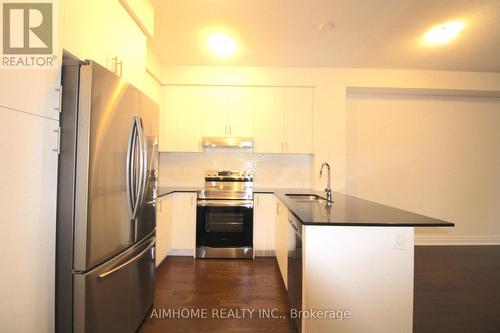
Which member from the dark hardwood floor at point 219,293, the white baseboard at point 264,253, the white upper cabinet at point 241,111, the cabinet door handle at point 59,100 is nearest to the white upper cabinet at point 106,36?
the cabinet door handle at point 59,100

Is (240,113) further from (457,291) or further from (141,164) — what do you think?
(457,291)

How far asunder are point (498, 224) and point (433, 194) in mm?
1208

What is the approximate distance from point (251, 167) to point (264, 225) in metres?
0.99

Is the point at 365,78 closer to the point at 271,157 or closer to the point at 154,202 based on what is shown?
the point at 271,157

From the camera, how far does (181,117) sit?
3285mm

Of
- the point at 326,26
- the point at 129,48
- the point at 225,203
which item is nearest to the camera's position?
the point at 129,48

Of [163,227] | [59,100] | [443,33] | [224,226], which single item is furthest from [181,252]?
[443,33]

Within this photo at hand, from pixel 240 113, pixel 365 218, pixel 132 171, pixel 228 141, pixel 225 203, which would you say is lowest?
pixel 225 203

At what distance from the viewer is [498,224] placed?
12.2ft

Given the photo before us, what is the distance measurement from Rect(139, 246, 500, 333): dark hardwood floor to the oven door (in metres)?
0.24

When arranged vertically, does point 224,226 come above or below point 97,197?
below

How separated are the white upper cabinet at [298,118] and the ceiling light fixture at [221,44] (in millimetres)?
947

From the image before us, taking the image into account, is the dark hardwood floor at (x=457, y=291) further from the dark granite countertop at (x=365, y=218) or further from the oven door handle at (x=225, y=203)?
the oven door handle at (x=225, y=203)

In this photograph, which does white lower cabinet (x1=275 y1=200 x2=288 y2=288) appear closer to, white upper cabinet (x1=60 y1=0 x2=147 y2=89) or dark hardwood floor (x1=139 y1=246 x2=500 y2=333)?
dark hardwood floor (x1=139 y1=246 x2=500 y2=333)
